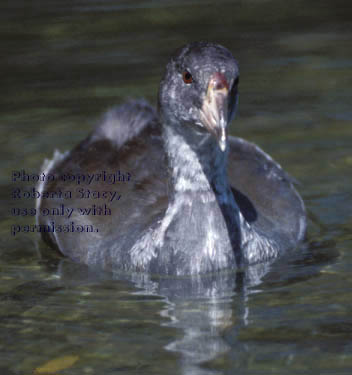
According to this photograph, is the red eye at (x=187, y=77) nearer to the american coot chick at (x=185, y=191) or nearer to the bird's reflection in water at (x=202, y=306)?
the american coot chick at (x=185, y=191)

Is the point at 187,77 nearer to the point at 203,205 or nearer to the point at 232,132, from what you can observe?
the point at 203,205

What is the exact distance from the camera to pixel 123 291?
267 inches

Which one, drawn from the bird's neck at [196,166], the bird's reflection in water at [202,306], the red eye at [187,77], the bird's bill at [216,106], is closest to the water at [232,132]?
the bird's reflection in water at [202,306]

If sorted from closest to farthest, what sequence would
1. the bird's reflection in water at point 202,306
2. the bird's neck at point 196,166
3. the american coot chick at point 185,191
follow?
the bird's reflection in water at point 202,306 → the american coot chick at point 185,191 → the bird's neck at point 196,166

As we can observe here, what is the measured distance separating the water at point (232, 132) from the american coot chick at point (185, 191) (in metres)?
0.16

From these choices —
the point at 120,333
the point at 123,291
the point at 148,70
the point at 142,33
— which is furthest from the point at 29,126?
the point at 120,333

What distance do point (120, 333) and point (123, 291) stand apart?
0.71 meters

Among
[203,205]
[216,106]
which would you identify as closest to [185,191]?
[203,205]

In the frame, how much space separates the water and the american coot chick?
16 centimetres

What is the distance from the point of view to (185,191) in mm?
6898

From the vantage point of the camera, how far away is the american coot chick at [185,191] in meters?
6.36

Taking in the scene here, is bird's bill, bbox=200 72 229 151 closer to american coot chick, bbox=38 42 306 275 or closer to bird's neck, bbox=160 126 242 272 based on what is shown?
american coot chick, bbox=38 42 306 275

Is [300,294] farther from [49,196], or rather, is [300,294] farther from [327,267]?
[49,196]

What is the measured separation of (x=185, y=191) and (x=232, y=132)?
8.37ft
